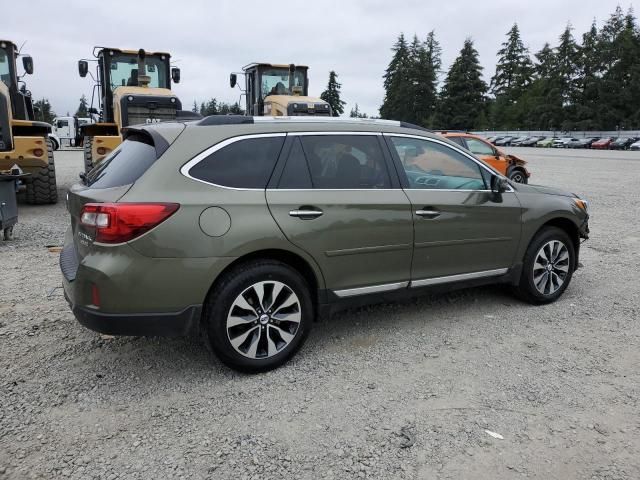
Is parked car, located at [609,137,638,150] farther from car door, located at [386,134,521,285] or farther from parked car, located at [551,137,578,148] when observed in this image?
car door, located at [386,134,521,285]

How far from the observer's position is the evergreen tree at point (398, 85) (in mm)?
96250

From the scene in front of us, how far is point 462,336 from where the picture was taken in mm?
4398

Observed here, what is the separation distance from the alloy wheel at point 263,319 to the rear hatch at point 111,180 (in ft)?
3.31

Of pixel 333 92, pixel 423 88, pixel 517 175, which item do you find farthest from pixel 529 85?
pixel 517 175

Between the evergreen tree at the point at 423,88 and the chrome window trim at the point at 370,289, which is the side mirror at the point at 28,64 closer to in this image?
the chrome window trim at the point at 370,289

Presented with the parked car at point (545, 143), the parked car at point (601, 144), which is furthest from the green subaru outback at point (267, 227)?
the parked car at point (545, 143)

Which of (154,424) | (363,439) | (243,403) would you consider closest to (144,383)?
(154,424)

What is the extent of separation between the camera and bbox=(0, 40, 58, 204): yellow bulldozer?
9859 mm

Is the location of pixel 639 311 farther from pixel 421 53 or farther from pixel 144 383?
pixel 421 53

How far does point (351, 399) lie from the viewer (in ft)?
11.1

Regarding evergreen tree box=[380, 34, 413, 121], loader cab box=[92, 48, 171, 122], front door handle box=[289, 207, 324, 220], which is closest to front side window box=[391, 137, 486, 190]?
front door handle box=[289, 207, 324, 220]

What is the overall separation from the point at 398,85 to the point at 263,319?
10058 centimetres

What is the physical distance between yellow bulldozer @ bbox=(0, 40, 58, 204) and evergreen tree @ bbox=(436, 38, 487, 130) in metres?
83.3

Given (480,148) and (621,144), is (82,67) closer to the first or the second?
(480,148)
